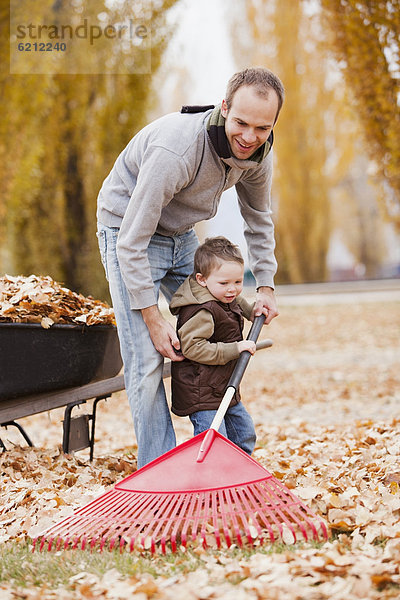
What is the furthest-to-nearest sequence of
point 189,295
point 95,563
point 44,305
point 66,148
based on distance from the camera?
point 66,148, point 44,305, point 189,295, point 95,563

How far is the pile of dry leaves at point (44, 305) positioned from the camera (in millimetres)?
3117

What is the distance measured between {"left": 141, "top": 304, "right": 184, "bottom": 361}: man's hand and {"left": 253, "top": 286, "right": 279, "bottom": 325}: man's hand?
49 cm

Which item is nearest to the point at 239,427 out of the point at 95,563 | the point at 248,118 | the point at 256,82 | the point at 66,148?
the point at 95,563

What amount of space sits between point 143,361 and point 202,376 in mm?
254

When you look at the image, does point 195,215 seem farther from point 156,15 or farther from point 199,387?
point 156,15

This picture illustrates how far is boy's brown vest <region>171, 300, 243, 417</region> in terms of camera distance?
283 cm

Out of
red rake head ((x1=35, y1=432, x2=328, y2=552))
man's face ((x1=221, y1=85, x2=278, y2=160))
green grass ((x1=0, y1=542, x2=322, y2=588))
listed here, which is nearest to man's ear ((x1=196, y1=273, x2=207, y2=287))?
man's face ((x1=221, y1=85, x2=278, y2=160))

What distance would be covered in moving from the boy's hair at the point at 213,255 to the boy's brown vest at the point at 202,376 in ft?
0.49

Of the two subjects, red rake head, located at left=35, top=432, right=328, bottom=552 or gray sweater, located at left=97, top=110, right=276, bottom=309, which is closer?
red rake head, located at left=35, top=432, right=328, bottom=552

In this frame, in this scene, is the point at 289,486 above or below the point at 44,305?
below

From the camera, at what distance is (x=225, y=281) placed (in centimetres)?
284

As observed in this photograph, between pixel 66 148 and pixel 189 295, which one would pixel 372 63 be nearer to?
pixel 189 295

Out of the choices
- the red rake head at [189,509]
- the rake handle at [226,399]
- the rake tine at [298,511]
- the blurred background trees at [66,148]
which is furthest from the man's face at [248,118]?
the blurred background trees at [66,148]

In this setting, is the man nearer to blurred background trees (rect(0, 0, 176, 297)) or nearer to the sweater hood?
the sweater hood
